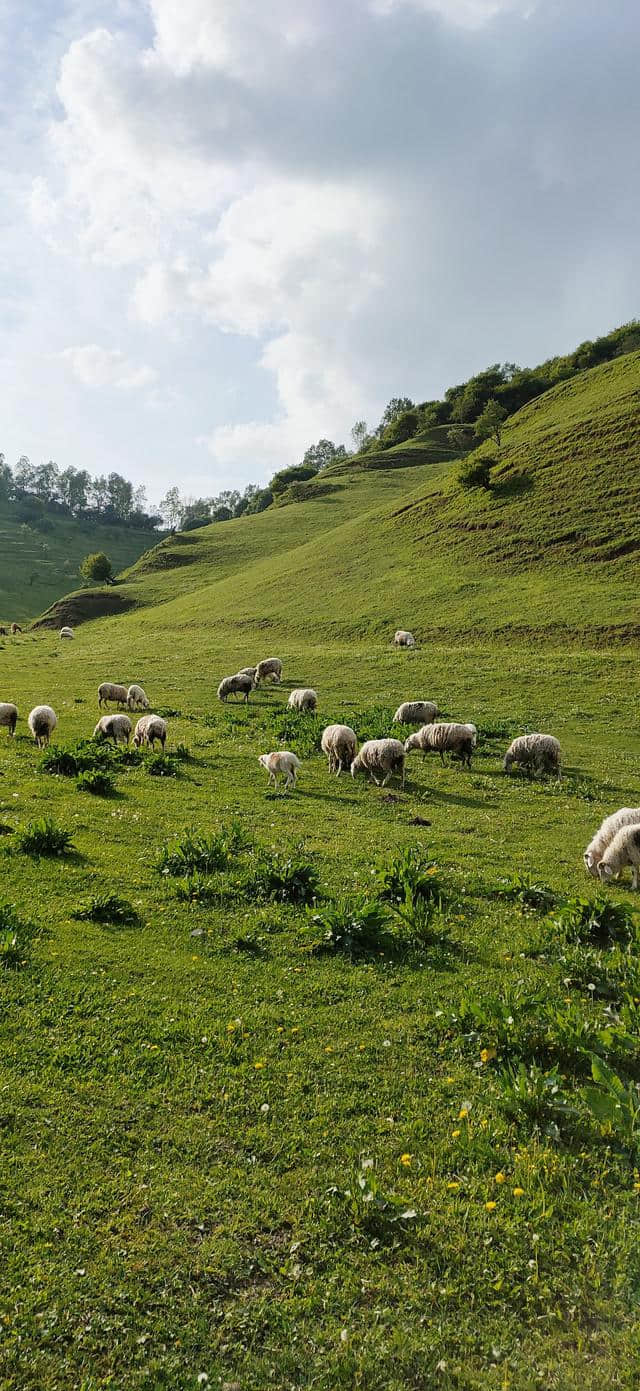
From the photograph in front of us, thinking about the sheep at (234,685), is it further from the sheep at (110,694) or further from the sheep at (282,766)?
the sheep at (282,766)

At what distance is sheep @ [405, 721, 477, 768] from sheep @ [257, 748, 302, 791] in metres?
4.98

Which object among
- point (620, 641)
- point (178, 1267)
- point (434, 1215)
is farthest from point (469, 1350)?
point (620, 641)

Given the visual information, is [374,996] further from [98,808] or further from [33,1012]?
[98,808]

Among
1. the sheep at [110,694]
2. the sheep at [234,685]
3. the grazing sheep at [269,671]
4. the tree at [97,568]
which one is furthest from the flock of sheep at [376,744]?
the tree at [97,568]

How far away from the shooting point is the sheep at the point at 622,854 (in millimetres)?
12711

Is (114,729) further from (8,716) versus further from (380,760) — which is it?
(380,760)

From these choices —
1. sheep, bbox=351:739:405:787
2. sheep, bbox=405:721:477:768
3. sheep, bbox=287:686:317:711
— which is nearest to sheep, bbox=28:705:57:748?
sheep, bbox=351:739:405:787

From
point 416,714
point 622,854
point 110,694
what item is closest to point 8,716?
point 110,694

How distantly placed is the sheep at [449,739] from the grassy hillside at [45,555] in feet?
318

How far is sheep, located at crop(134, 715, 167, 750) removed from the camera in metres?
23.9

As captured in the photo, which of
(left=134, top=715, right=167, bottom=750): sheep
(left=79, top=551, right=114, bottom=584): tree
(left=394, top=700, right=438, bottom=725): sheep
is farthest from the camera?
(left=79, top=551, right=114, bottom=584): tree

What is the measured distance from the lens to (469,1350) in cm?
431

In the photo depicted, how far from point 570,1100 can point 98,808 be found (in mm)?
12262

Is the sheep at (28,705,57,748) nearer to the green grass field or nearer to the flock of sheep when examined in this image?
the flock of sheep
